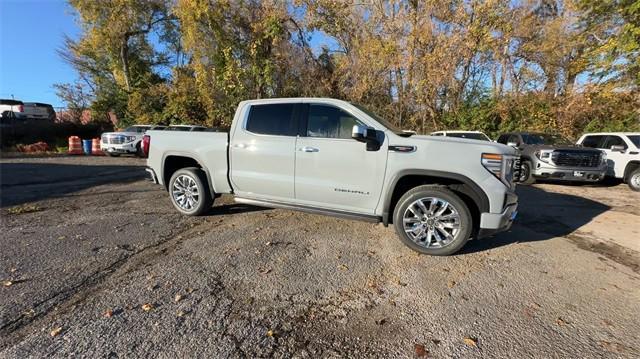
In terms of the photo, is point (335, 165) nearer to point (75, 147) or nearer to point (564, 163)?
point (564, 163)

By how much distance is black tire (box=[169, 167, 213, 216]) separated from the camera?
18.4 ft

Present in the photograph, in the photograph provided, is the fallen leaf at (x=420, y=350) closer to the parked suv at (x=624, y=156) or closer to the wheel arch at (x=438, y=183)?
the wheel arch at (x=438, y=183)

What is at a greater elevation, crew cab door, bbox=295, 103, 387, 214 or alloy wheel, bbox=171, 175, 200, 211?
crew cab door, bbox=295, 103, 387, 214

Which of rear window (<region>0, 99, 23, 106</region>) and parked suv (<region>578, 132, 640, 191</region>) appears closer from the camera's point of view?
parked suv (<region>578, 132, 640, 191</region>)

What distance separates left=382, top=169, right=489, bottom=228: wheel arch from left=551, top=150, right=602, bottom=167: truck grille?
24.3 ft

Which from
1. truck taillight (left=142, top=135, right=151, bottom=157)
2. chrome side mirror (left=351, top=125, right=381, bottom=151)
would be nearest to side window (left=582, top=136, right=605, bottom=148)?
chrome side mirror (left=351, top=125, right=381, bottom=151)

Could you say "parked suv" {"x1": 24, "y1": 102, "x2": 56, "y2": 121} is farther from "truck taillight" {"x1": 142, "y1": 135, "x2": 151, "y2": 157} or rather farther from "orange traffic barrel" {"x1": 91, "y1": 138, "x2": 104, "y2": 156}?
"truck taillight" {"x1": 142, "y1": 135, "x2": 151, "y2": 157}

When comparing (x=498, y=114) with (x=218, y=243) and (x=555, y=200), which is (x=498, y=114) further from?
(x=218, y=243)

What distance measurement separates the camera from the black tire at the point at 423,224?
409cm

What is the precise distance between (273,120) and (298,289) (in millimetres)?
2643

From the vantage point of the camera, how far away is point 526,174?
10531mm

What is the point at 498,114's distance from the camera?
57.4 feet

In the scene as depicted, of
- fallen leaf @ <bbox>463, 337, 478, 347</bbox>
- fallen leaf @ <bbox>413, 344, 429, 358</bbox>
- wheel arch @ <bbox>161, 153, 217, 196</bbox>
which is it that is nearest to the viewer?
fallen leaf @ <bbox>413, 344, 429, 358</bbox>

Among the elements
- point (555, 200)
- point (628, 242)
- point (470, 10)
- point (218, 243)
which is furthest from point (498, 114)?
point (218, 243)
